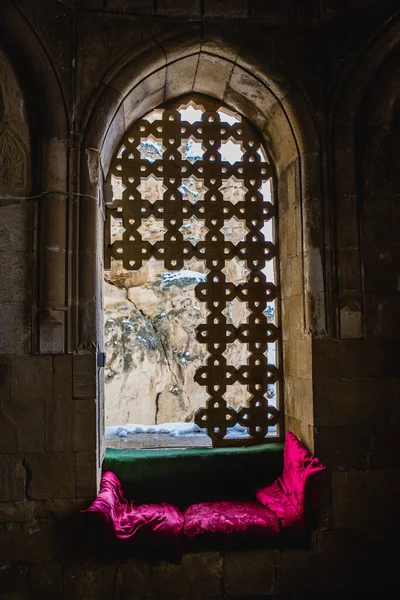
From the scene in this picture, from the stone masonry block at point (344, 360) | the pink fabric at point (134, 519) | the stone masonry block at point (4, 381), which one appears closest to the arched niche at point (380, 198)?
the stone masonry block at point (344, 360)

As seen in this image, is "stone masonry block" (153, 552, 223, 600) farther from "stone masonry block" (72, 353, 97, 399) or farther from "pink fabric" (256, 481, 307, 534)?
"stone masonry block" (72, 353, 97, 399)

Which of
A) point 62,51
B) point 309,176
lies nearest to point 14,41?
point 62,51

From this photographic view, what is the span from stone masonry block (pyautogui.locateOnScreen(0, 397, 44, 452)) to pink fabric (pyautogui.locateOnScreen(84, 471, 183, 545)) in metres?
0.54

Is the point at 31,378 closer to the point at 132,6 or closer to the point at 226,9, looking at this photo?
the point at 132,6

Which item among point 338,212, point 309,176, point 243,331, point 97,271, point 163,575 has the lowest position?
point 163,575

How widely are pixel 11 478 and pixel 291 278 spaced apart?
2.48m

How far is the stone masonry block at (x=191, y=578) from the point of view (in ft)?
10.6

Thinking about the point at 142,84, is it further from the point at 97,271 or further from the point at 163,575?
the point at 163,575

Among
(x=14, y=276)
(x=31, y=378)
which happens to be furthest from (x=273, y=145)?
(x=31, y=378)

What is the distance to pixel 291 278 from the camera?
3873 millimetres

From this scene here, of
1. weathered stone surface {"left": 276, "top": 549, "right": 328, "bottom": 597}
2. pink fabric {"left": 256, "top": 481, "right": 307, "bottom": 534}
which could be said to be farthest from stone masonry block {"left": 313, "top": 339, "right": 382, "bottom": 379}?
weathered stone surface {"left": 276, "top": 549, "right": 328, "bottom": 597}

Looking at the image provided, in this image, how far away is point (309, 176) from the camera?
3.62 metres

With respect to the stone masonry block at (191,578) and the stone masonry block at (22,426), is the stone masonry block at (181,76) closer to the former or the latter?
the stone masonry block at (22,426)

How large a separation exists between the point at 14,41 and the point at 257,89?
70.8 inches
